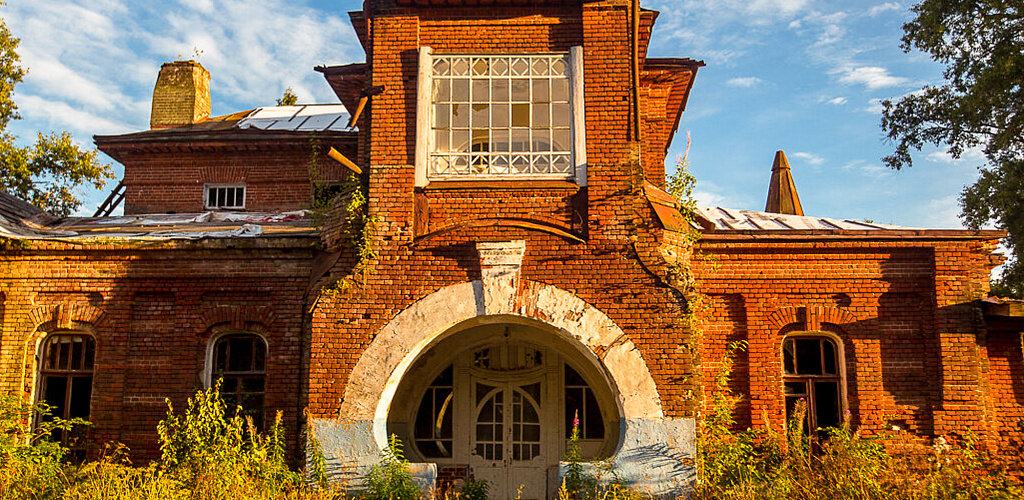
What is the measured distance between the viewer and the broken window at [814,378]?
35.1ft

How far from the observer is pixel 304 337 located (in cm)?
1002

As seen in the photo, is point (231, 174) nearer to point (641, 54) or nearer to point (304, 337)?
point (304, 337)

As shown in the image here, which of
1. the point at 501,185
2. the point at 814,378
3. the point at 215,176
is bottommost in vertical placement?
the point at 814,378

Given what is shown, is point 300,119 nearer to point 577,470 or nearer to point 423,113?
point 423,113

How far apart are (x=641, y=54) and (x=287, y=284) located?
19.5 ft

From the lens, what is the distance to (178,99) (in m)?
16.3

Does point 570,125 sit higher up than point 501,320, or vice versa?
point 570,125

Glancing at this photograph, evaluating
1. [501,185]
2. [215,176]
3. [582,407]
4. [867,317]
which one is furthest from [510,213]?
[215,176]

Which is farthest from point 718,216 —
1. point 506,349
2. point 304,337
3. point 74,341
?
point 74,341

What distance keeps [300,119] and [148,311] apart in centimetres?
624

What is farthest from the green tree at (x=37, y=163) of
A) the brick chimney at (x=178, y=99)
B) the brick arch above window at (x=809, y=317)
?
the brick arch above window at (x=809, y=317)

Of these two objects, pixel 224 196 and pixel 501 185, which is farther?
pixel 224 196

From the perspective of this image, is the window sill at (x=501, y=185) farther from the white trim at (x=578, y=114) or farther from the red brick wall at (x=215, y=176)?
the red brick wall at (x=215, y=176)

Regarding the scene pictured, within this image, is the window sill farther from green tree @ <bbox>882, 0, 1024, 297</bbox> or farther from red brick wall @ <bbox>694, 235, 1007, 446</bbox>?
green tree @ <bbox>882, 0, 1024, 297</bbox>
